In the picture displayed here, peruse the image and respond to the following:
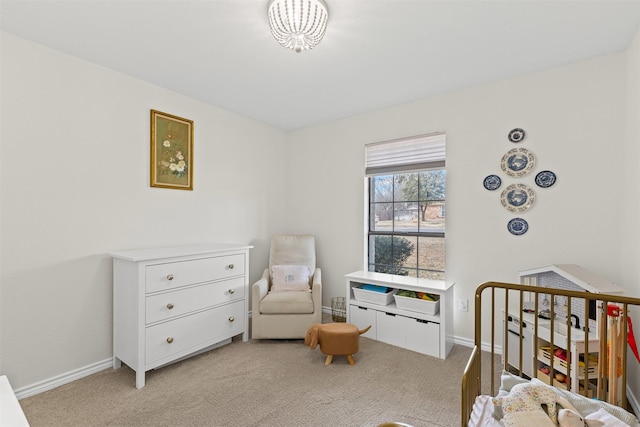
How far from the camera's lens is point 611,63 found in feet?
7.36

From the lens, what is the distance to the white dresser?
221cm

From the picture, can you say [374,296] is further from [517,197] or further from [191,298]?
[191,298]

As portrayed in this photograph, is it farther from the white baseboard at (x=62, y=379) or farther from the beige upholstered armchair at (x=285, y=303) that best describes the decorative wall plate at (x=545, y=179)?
the white baseboard at (x=62, y=379)

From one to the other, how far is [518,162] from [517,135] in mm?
237

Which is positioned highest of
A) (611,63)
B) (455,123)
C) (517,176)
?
(611,63)

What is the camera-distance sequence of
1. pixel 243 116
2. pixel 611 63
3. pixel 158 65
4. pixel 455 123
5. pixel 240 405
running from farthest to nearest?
pixel 243 116 < pixel 455 123 < pixel 158 65 < pixel 611 63 < pixel 240 405

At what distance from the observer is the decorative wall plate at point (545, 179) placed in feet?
8.02

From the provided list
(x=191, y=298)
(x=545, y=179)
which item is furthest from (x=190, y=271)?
(x=545, y=179)

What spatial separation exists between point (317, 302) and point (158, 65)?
251 centimetres

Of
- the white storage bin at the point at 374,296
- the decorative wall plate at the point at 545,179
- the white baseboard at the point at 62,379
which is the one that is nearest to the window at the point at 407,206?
the white storage bin at the point at 374,296

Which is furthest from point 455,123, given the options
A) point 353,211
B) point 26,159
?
point 26,159

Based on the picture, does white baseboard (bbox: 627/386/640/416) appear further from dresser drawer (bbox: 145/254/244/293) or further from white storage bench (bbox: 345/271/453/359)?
dresser drawer (bbox: 145/254/244/293)

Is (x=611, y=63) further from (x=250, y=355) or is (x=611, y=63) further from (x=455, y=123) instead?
(x=250, y=355)

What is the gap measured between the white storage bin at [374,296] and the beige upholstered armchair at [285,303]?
1.36 ft
